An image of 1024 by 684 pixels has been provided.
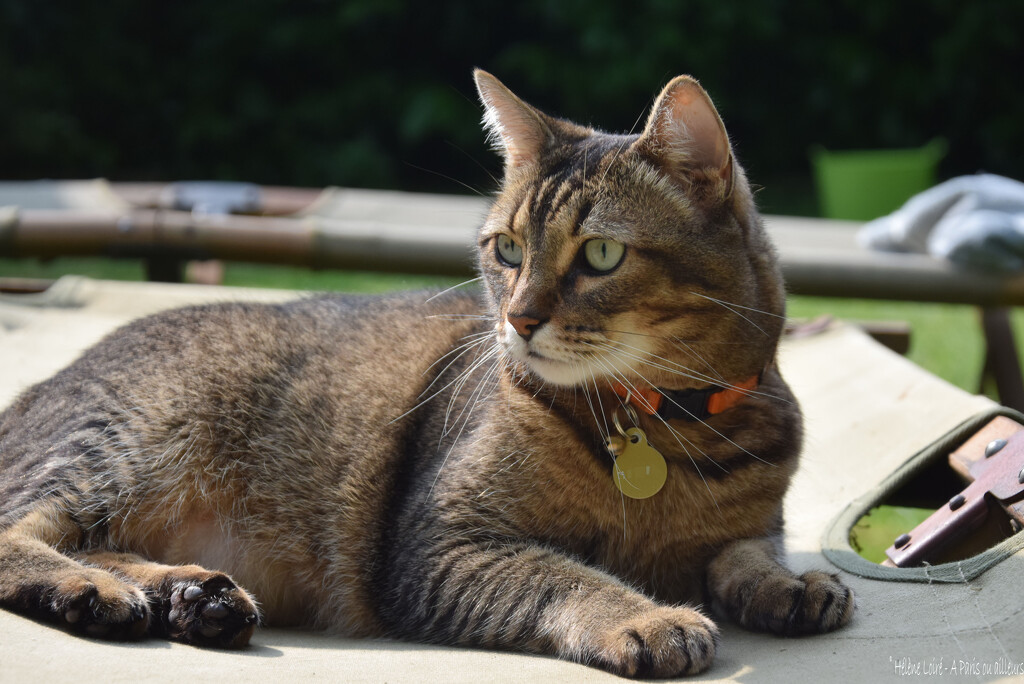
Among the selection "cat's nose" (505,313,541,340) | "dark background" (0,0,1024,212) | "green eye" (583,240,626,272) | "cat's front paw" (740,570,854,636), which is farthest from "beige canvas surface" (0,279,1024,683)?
"dark background" (0,0,1024,212)

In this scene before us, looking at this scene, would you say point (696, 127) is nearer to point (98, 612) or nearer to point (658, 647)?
point (658, 647)

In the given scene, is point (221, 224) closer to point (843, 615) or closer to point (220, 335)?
point (220, 335)

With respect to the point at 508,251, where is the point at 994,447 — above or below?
below

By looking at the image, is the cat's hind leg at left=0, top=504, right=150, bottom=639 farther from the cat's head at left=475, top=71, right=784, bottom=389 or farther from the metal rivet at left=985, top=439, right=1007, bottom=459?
the metal rivet at left=985, top=439, right=1007, bottom=459

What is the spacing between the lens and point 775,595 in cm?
158

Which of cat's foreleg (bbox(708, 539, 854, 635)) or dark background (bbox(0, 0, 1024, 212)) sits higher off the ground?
dark background (bbox(0, 0, 1024, 212))

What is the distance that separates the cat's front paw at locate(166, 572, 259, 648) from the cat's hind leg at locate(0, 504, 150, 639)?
5 cm

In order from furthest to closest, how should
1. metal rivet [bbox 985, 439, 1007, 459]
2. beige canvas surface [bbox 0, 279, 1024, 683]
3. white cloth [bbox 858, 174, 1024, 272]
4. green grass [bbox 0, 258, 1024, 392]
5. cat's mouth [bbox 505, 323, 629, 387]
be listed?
green grass [bbox 0, 258, 1024, 392]
white cloth [bbox 858, 174, 1024, 272]
metal rivet [bbox 985, 439, 1007, 459]
cat's mouth [bbox 505, 323, 629, 387]
beige canvas surface [bbox 0, 279, 1024, 683]

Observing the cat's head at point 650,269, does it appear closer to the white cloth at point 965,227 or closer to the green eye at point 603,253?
the green eye at point 603,253

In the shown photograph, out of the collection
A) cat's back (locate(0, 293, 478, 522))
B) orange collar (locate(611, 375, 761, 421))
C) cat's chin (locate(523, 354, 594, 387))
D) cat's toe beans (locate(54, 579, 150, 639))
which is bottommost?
cat's toe beans (locate(54, 579, 150, 639))

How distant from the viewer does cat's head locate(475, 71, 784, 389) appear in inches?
63.7

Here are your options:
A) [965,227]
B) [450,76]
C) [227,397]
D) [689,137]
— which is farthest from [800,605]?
[450,76]

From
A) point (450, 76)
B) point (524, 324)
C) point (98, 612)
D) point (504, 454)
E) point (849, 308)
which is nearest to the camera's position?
point (98, 612)

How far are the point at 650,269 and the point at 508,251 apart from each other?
0.31m
